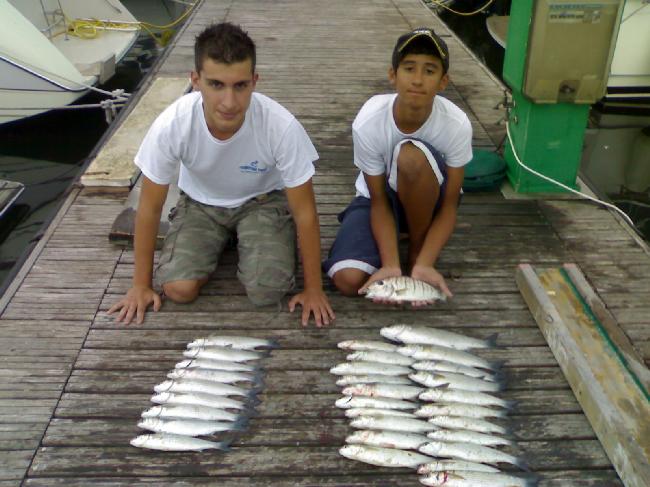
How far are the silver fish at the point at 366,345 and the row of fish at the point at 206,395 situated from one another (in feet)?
1.21

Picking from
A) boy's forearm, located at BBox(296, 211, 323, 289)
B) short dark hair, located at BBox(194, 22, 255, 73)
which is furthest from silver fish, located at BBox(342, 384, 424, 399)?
short dark hair, located at BBox(194, 22, 255, 73)

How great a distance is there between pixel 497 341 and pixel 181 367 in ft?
5.29

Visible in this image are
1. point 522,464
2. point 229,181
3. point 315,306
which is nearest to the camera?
point 522,464

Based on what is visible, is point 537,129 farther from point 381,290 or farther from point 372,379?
point 372,379

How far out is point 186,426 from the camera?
2.55m

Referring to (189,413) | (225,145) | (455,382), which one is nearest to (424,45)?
(225,145)

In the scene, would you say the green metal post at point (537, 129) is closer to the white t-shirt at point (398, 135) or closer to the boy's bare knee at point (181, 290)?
the white t-shirt at point (398, 135)

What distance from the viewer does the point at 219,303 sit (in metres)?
3.44

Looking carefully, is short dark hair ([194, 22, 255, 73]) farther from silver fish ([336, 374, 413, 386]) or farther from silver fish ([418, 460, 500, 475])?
silver fish ([418, 460, 500, 475])

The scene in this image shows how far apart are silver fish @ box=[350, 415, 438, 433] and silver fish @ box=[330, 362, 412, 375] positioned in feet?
0.97

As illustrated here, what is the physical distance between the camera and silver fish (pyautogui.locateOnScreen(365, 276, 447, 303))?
3150 millimetres

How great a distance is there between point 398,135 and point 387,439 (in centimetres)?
174

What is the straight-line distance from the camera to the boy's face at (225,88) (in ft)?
9.46

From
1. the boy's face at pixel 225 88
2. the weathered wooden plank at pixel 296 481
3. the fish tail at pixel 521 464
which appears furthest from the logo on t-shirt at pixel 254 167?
the fish tail at pixel 521 464
